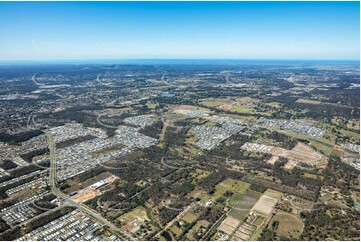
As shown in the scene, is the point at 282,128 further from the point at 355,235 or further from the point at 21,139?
the point at 21,139

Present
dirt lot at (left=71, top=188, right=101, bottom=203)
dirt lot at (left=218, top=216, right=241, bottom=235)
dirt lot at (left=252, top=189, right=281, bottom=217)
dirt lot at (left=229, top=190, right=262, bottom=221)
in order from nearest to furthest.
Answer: dirt lot at (left=218, top=216, right=241, bottom=235)
dirt lot at (left=229, top=190, right=262, bottom=221)
dirt lot at (left=252, top=189, right=281, bottom=217)
dirt lot at (left=71, top=188, right=101, bottom=203)

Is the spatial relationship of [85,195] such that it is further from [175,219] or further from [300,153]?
[300,153]

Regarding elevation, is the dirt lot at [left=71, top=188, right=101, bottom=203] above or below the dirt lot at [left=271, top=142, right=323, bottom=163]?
below

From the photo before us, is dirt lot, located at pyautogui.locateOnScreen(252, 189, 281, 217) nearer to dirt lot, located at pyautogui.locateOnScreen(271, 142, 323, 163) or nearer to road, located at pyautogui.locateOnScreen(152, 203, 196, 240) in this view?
road, located at pyautogui.locateOnScreen(152, 203, 196, 240)

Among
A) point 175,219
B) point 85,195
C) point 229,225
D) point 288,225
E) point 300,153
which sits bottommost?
point 288,225

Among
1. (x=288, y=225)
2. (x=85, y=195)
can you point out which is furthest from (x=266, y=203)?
(x=85, y=195)

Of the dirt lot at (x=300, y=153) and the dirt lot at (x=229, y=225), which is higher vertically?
the dirt lot at (x=300, y=153)

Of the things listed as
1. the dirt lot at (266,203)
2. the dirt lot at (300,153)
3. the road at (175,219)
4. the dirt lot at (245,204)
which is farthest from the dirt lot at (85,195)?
the dirt lot at (300,153)

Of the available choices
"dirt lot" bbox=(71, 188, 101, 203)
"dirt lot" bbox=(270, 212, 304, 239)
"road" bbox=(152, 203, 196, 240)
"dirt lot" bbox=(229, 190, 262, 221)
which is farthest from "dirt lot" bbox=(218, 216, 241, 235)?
"dirt lot" bbox=(71, 188, 101, 203)

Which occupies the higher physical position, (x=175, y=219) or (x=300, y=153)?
(x=300, y=153)

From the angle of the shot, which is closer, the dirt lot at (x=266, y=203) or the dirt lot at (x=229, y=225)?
the dirt lot at (x=229, y=225)

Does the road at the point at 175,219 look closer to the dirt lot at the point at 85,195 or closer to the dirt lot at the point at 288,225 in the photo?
the dirt lot at the point at 288,225

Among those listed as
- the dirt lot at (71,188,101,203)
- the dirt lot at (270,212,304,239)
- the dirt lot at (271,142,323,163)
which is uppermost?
the dirt lot at (271,142,323,163)
